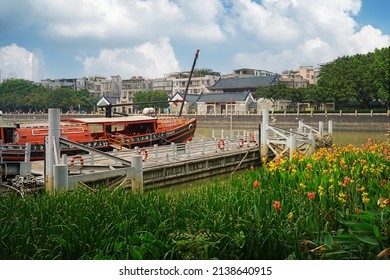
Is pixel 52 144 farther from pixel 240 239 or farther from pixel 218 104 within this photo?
pixel 218 104

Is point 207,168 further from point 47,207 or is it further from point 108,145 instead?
point 47,207

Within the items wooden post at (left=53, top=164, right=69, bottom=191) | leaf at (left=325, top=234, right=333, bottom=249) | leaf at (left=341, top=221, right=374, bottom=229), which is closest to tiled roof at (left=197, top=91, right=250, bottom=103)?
wooden post at (left=53, top=164, right=69, bottom=191)

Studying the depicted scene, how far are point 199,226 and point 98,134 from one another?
883 centimetres

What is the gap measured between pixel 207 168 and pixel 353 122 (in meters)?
16.5

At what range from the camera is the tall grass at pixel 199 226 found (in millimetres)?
2416

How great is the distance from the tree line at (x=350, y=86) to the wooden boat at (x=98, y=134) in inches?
271

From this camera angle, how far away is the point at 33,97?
229 inches

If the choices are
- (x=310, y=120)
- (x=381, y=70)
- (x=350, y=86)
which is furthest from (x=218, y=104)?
(x=381, y=70)

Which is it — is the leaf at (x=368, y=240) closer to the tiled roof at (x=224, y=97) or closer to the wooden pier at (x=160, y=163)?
the wooden pier at (x=160, y=163)

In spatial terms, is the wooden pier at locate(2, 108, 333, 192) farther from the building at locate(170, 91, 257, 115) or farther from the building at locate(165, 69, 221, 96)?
the building at locate(170, 91, 257, 115)

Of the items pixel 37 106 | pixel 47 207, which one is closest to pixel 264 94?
pixel 37 106

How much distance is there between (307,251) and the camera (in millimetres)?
2672

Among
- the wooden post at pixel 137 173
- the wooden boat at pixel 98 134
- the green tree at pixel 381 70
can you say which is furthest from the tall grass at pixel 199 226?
the green tree at pixel 381 70

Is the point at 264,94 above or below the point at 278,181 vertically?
above
